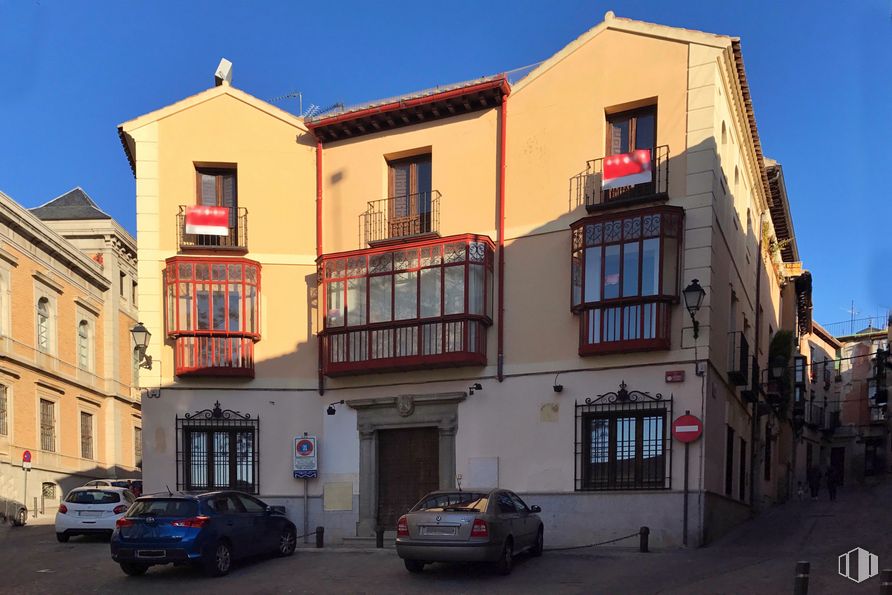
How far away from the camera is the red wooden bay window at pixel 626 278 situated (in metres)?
15.0

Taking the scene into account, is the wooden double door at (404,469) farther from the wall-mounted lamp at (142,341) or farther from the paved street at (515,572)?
the wall-mounted lamp at (142,341)

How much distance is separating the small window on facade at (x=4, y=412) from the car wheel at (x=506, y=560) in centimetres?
2323

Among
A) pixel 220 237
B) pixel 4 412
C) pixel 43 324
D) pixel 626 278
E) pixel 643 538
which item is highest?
pixel 43 324

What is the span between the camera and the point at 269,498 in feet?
58.8

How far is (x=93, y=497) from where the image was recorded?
57.3ft

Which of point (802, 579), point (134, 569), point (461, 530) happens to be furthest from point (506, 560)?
point (134, 569)

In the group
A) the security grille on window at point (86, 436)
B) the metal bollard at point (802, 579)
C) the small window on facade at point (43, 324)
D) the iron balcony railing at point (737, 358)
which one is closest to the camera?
the metal bollard at point (802, 579)

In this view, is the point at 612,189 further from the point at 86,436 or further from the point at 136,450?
the point at 136,450

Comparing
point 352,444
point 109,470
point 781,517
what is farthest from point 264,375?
point 109,470

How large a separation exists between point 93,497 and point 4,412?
13264 millimetres

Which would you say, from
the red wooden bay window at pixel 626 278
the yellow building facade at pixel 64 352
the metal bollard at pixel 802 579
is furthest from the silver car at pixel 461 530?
the yellow building facade at pixel 64 352

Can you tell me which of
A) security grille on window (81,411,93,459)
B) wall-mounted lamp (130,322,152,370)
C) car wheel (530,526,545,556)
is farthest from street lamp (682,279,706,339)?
security grille on window (81,411,93,459)

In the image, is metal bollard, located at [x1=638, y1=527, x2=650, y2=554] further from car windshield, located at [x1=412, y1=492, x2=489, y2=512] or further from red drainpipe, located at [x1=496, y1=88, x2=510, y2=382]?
red drainpipe, located at [x1=496, y1=88, x2=510, y2=382]

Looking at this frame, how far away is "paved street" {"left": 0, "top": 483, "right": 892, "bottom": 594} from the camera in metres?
10.6
